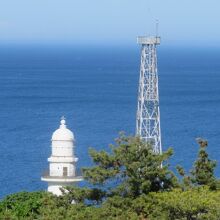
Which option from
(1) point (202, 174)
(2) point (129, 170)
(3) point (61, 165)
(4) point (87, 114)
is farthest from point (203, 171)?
(4) point (87, 114)

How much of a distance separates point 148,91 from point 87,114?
50112 mm

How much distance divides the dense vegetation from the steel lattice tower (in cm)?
656

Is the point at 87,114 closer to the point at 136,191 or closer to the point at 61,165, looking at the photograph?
the point at 61,165

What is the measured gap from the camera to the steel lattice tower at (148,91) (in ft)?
85.4

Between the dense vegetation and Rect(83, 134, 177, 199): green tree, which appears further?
Rect(83, 134, 177, 199): green tree

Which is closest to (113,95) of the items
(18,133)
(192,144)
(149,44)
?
(18,133)

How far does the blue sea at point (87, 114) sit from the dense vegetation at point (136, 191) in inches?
505

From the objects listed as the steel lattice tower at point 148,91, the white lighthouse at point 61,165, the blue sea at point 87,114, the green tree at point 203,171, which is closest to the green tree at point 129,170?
the green tree at point 203,171

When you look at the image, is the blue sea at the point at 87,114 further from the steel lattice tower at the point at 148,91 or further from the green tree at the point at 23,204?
the green tree at the point at 23,204

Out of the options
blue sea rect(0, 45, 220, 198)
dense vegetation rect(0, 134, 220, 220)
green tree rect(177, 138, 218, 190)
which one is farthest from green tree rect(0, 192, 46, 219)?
blue sea rect(0, 45, 220, 198)

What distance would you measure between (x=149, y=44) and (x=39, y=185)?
1537 cm

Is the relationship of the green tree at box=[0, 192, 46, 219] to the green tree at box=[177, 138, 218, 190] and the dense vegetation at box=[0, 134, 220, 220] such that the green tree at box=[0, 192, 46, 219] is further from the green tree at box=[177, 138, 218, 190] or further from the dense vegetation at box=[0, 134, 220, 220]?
the green tree at box=[177, 138, 218, 190]

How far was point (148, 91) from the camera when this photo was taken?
86.7 feet

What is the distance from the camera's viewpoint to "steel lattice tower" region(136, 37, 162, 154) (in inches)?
1024
